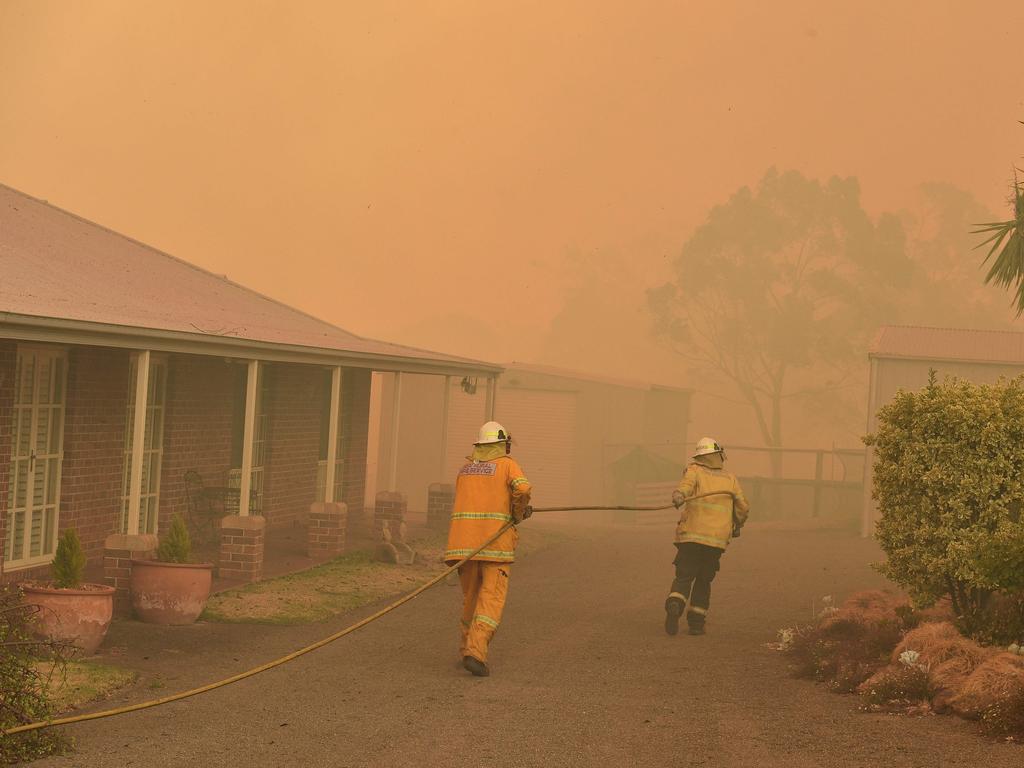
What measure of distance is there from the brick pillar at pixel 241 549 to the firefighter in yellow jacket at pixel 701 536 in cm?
447

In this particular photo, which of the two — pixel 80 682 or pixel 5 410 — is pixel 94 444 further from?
pixel 80 682

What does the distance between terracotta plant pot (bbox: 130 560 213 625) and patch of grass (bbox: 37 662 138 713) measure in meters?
1.90

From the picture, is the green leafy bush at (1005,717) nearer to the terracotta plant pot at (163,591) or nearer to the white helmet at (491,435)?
the white helmet at (491,435)

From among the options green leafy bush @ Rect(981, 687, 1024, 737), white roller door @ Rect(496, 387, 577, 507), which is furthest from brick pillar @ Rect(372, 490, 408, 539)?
white roller door @ Rect(496, 387, 577, 507)

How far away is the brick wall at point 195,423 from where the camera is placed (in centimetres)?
1562

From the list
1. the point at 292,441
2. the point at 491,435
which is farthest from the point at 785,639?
the point at 292,441

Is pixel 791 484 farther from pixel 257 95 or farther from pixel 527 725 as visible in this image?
pixel 257 95

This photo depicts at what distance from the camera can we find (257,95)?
358ft

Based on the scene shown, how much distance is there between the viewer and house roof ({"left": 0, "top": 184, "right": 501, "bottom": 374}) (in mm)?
10688

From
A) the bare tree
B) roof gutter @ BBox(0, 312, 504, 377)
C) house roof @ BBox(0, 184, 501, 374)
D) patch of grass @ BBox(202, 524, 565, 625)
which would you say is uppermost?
the bare tree

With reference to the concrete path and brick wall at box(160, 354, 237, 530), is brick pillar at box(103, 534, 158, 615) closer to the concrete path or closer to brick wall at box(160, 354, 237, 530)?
the concrete path

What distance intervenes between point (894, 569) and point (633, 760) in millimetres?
4089

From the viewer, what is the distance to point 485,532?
30.7 feet

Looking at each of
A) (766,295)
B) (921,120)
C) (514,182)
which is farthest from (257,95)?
(766,295)
